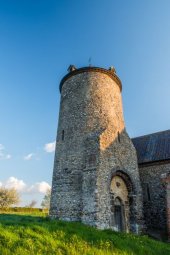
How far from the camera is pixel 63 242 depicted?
8.38m

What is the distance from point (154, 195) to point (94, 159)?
761 centimetres

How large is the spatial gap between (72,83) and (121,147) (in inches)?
265

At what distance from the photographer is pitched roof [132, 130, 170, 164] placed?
64.7ft

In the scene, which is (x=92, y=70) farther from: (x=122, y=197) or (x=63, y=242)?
(x=63, y=242)

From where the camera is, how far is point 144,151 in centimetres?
2152

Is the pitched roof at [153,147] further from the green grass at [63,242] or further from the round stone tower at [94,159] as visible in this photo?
the green grass at [63,242]

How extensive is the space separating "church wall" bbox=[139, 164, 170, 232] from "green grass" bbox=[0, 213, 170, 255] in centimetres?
714

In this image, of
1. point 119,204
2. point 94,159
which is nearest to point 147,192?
point 119,204

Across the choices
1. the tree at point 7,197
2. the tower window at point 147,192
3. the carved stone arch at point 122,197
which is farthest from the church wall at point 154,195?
the tree at point 7,197

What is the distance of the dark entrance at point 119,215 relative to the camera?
1511 centimetres

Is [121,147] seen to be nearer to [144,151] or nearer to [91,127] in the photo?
[91,127]

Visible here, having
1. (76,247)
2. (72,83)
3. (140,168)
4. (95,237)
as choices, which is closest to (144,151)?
(140,168)

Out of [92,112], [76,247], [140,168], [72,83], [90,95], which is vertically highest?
[72,83]

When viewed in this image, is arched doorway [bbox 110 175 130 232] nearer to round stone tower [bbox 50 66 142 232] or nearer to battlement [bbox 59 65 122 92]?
round stone tower [bbox 50 66 142 232]
